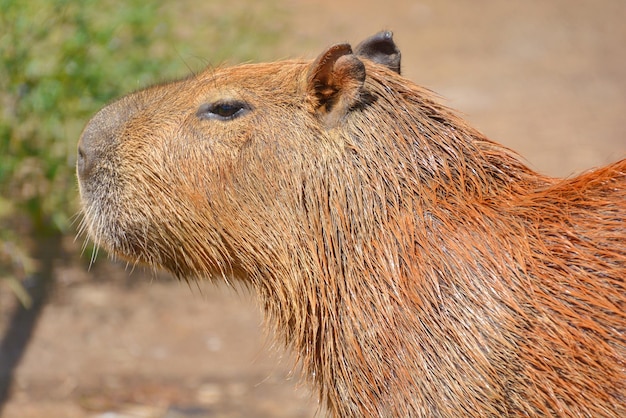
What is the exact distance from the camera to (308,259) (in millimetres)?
2844

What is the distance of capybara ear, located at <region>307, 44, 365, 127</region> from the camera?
9.20ft

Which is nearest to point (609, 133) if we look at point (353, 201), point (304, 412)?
point (304, 412)

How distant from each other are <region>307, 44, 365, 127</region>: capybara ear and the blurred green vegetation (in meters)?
2.43

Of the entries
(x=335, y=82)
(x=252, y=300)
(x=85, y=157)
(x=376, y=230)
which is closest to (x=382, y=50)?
(x=335, y=82)

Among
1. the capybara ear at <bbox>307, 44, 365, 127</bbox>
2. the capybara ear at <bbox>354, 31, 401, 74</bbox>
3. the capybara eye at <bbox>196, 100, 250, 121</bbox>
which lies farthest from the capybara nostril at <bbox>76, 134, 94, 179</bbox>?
the capybara ear at <bbox>354, 31, 401, 74</bbox>

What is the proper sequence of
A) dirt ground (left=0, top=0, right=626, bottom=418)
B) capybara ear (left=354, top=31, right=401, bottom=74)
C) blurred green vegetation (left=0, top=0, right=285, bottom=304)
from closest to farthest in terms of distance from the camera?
capybara ear (left=354, top=31, right=401, bottom=74)
dirt ground (left=0, top=0, right=626, bottom=418)
blurred green vegetation (left=0, top=0, right=285, bottom=304)

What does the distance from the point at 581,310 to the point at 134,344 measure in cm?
325

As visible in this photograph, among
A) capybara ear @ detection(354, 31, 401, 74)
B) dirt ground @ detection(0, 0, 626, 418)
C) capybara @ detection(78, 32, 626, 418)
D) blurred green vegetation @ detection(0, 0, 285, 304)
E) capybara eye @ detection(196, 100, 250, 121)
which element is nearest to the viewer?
capybara @ detection(78, 32, 626, 418)

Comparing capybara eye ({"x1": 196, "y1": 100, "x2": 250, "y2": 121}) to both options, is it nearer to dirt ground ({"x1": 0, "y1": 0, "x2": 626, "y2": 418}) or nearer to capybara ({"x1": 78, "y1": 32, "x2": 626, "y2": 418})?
capybara ({"x1": 78, "y1": 32, "x2": 626, "y2": 418})

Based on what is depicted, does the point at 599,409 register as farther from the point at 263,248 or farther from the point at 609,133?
the point at 609,133

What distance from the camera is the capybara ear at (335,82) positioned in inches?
110

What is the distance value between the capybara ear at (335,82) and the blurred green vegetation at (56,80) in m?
2.43

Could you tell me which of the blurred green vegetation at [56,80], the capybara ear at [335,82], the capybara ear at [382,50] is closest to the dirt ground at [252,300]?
the capybara ear at [382,50]

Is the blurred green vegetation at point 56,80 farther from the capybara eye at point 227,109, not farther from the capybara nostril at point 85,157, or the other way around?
the capybara eye at point 227,109
